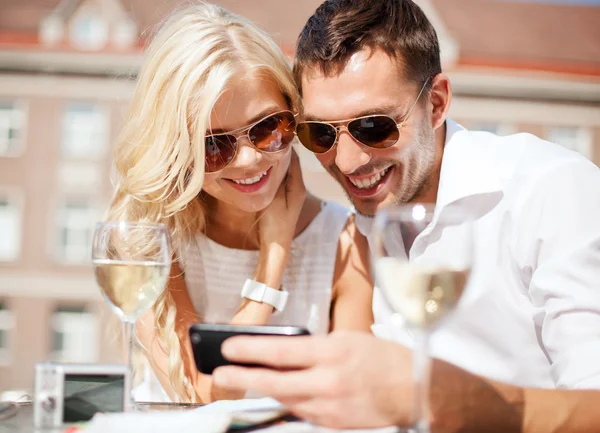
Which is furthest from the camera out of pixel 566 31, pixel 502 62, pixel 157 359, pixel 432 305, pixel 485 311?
pixel 566 31

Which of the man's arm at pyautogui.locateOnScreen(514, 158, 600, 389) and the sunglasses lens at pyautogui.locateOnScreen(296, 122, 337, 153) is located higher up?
the sunglasses lens at pyautogui.locateOnScreen(296, 122, 337, 153)

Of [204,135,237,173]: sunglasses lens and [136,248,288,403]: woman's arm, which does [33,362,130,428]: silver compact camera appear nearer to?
[136,248,288,403]: woman's arm

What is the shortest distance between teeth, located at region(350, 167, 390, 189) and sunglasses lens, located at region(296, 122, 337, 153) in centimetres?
14

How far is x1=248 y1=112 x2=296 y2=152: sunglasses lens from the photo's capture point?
95.5 inches

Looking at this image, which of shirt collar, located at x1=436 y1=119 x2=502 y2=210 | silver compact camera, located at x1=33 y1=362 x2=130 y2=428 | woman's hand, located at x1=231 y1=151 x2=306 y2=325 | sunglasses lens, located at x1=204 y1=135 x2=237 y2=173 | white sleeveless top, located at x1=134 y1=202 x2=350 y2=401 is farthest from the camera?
white sleeveless top, located at x1=134 y1=202 x2=350 y2=401

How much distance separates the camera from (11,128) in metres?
22.3

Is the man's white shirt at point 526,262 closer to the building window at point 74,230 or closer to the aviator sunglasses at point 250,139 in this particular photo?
the aviator sunglasses at point 250,139

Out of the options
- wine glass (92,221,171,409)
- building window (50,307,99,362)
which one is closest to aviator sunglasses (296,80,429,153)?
wine glass (92,221,171,409)

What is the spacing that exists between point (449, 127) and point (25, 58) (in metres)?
20.5

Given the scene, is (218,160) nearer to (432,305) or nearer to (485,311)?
(485,311)

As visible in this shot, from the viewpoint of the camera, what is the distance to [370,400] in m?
1.19

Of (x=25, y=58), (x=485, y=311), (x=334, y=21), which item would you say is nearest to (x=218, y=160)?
(x=334, y=21)

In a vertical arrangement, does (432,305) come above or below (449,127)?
below

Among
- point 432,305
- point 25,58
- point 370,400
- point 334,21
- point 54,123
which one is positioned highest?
point 25,58
